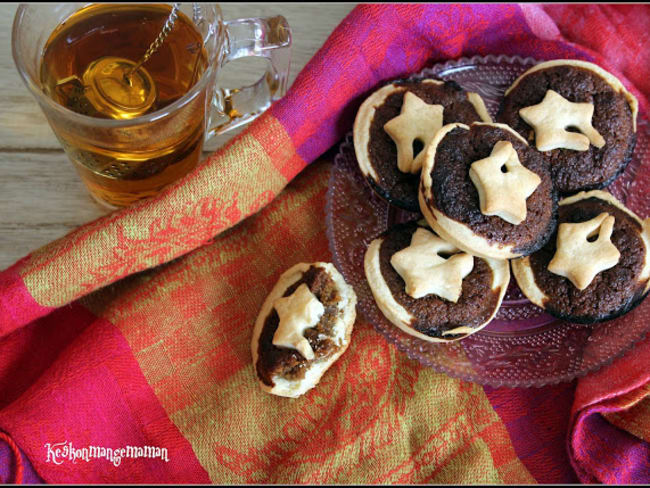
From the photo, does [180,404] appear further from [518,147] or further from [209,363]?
[518,147]

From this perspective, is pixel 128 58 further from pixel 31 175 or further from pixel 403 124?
pixel 403 124

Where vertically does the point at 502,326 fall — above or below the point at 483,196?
below

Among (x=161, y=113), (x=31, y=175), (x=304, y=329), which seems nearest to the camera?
(x=161, y=113)

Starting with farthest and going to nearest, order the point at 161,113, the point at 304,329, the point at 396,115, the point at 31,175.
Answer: the point at 31,175 < the point at 396,115 < the point at 304,329 < the point at 161,113

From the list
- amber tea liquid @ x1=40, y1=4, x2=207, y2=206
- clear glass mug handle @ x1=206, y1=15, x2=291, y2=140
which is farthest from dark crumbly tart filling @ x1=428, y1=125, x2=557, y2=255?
amber tea liquid @ x1=40, y1=4, x2=207, y2=206

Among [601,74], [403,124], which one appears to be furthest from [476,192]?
[601,74]

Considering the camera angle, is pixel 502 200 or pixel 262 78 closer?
pixel 502 200
